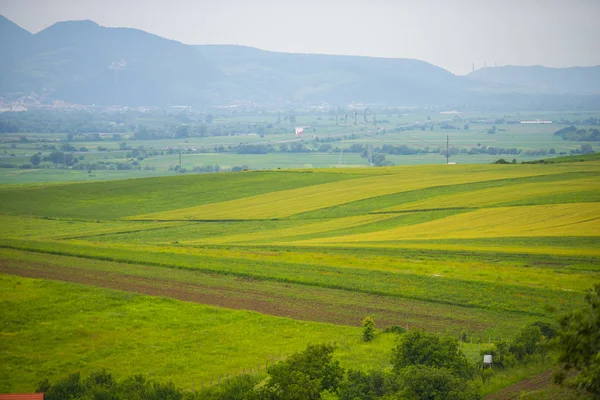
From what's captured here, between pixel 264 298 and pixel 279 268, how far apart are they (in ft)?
27.2

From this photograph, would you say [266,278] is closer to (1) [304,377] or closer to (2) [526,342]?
(2) [526,342]

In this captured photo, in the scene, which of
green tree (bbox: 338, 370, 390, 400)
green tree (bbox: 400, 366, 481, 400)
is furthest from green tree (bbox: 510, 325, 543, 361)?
green tree (bbox: 338, 370, 390, 400)

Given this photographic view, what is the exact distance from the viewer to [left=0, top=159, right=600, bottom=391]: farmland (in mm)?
39625

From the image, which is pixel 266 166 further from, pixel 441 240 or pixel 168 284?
pixel 168 284

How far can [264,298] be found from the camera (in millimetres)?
48938

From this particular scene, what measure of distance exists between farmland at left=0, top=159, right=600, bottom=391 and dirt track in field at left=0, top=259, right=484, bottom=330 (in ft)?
0.57

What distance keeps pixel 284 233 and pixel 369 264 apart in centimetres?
2274

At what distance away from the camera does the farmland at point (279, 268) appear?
39.6 metres

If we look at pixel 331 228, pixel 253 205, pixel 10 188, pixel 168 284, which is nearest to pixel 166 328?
pixel 168 284

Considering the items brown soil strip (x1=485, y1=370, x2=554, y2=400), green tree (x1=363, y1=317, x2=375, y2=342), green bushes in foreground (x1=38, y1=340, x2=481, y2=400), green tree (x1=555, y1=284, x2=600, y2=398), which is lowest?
brown soil strip (x1=485, y1=370, x2=554, y2=400)

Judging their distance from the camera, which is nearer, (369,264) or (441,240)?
(369,264)

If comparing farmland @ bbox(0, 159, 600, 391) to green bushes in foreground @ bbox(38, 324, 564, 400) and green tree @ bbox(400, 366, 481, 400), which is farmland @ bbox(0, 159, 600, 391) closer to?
green bushes in foreground @ bbox(38, 324, 564, 400)

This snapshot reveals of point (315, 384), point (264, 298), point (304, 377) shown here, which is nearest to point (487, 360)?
point (315, 384)

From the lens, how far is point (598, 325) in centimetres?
1869
